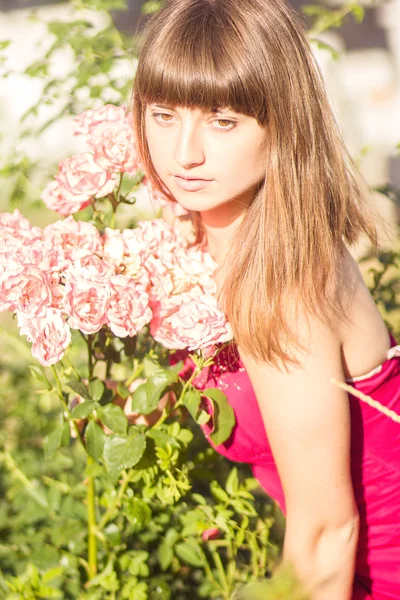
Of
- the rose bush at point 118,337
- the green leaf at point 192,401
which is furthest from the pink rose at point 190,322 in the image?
the green leaf at point 192,401

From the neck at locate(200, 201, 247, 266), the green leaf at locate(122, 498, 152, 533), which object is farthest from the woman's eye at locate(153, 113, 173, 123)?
the green leaf at locate(122, 498, 152, 533)

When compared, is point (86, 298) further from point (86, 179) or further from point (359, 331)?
point (359, 331)

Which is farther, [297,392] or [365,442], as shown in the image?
[365,442]

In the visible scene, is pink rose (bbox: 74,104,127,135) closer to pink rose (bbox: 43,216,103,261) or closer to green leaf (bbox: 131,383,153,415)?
pink rose (bbox: 43,216,103,261)

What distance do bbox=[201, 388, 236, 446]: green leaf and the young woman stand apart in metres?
0.06

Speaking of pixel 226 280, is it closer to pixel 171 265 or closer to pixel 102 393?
pixel 171 265

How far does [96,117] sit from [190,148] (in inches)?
17.0

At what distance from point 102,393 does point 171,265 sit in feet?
1.09

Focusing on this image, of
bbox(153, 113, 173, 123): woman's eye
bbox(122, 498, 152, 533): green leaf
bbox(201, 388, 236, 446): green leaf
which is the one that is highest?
bbox(153, 113, 173, 123): woman's eye

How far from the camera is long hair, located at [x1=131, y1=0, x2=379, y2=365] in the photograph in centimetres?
141

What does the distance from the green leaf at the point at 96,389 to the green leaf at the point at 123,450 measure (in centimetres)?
9

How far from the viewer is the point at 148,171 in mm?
Answer: 1797

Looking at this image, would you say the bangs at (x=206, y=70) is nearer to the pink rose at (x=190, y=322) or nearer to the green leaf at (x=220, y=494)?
the pink rose at (x=190, y=322)

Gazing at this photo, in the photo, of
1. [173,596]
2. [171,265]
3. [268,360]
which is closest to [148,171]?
[171,265]
